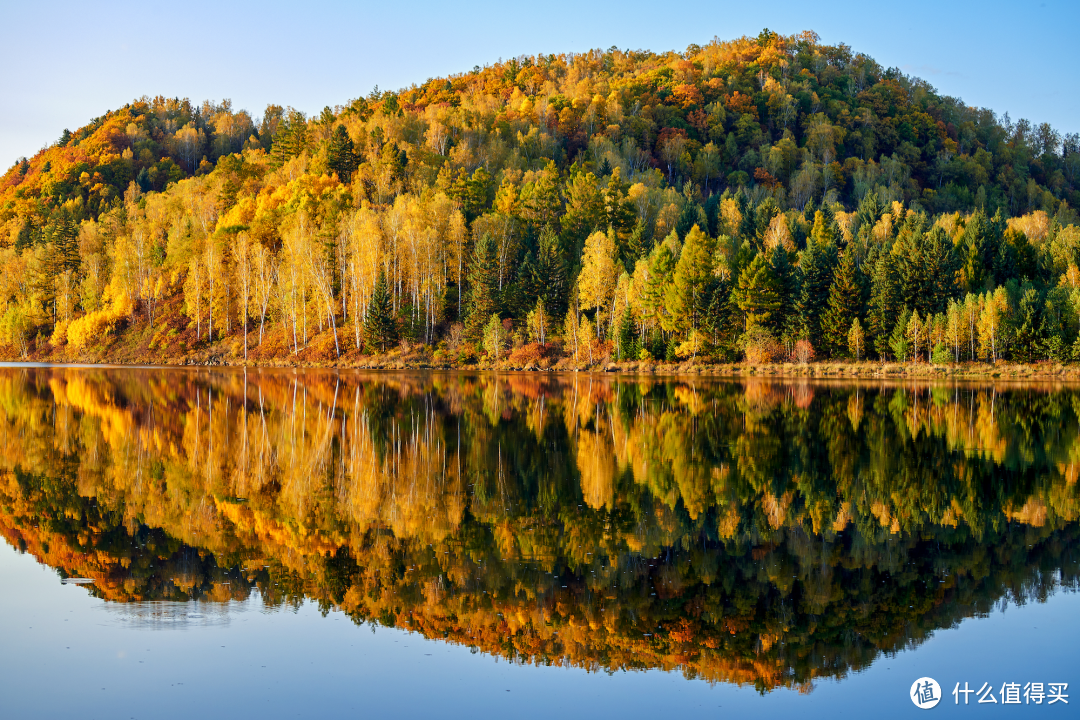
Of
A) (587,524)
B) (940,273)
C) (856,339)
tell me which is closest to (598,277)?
(856,339)

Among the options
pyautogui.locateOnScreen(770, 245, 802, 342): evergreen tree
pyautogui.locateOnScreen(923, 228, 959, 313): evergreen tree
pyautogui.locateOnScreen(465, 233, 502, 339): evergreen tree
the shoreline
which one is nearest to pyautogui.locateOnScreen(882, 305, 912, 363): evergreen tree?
the shoreline

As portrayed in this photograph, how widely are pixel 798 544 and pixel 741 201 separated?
318ft

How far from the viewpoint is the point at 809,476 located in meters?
19.0

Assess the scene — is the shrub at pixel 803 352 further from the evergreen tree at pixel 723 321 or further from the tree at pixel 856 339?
the evergreen tree at pixel 723 321

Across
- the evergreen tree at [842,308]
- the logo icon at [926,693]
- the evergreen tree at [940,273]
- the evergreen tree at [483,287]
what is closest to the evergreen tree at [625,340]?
the evergreen tree at [483,287]

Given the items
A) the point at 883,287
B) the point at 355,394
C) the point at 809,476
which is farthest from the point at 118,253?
the point at 809,476

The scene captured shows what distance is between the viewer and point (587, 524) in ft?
47.5

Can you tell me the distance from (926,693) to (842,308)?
63.6 metres

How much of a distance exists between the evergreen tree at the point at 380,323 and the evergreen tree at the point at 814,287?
3736 cm

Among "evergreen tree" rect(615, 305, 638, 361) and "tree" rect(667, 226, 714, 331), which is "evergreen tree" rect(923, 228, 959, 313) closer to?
"tree" rect(667, 226, 714, 331)

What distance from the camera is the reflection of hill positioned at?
10117 mm

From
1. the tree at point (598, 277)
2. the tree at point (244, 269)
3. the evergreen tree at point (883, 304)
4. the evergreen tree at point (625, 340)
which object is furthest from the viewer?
the tree at point (244, 269)

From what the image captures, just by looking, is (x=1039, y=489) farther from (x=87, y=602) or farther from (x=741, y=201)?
(x=741, y=201)

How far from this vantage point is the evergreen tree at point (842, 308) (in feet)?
223
